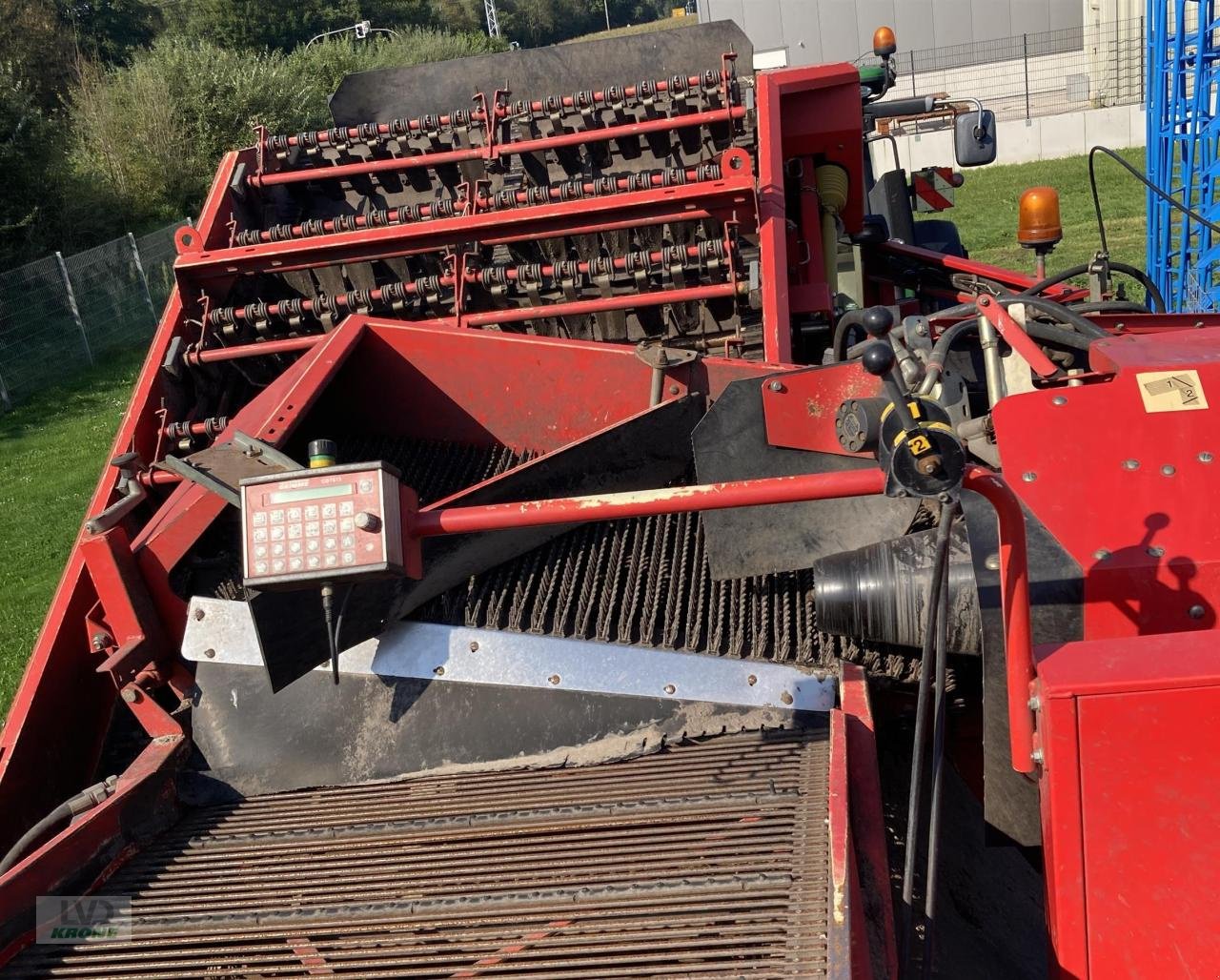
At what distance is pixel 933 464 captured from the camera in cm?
165

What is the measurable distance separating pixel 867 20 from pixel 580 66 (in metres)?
24.9

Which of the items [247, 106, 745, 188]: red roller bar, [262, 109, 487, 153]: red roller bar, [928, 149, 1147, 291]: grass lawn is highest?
[262, 109, 487, 153]: red roller bar

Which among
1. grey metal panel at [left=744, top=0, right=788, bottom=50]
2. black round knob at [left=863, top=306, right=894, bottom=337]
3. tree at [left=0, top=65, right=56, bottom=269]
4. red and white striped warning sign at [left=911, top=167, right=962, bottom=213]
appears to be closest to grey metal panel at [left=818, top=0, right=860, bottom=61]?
grey metal panel at [left=744, top=0, right=788, bottom=50]

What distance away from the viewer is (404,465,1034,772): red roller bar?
1799 millimetres

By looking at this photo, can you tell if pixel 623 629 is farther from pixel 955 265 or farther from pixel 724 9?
pixel 724 9

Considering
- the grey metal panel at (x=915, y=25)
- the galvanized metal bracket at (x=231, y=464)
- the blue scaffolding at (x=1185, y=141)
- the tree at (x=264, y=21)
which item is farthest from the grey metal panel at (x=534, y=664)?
the tree at (x=264, y=21)

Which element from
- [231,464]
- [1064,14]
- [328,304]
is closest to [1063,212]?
[328,304]

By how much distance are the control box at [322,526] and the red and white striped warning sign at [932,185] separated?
6061mm

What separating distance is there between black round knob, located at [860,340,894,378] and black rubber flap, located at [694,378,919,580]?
97 cm

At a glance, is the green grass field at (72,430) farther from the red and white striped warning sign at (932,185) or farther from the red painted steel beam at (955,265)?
the red and white striped warning sign at (932,185)

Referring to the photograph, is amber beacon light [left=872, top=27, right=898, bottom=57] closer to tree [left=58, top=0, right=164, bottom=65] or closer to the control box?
the control box

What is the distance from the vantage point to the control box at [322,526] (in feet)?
6.03

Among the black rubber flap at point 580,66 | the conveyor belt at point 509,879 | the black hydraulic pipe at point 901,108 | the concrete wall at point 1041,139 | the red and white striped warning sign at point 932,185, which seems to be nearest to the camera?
the conveyor belt at point 509,879
